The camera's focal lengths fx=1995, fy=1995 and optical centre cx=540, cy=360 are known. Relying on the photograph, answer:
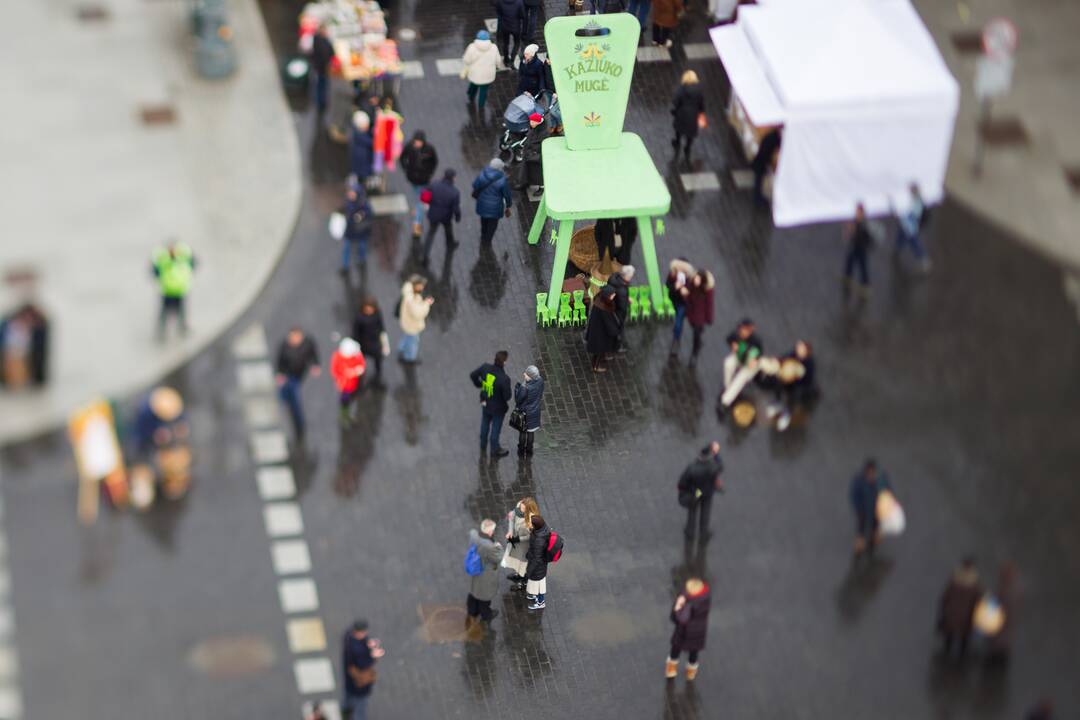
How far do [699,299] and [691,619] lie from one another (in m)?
6.22

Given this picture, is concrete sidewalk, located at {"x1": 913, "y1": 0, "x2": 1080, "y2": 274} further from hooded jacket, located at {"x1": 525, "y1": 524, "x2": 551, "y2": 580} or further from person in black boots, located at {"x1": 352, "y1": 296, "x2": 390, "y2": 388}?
hooded jacket, located at {"x1": 525, "y1": 524, "x2": 551, "y2": 580}

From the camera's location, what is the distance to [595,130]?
103 feet

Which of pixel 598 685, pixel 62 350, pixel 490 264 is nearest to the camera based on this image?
pixel 598 685

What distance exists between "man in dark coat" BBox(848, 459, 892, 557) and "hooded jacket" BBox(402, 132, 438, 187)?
8710mm

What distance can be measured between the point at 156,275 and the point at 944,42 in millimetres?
16594

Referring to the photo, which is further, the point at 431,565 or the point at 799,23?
the point at 799,23

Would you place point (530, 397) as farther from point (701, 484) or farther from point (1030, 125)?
point (1030, 125)

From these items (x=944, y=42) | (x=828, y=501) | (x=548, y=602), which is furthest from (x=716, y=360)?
(x=944, y=42)

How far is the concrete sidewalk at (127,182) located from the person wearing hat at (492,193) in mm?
3445

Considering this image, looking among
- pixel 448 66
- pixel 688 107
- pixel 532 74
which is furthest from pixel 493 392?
pixel 448 66

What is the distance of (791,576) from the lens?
1096 inches

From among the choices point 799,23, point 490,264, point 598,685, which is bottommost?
point 598,685

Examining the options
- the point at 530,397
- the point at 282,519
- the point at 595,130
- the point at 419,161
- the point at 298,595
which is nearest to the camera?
the point at 298,595

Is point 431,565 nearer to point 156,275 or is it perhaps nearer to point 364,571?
point 364,571
